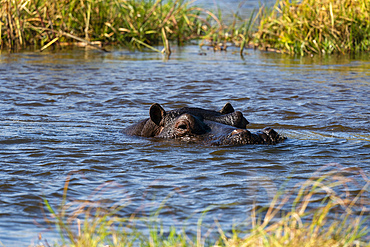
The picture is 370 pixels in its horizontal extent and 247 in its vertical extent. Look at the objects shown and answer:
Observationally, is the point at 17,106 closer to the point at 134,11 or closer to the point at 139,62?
the point at 139,62

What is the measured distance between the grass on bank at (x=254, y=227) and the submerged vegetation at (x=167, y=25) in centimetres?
885

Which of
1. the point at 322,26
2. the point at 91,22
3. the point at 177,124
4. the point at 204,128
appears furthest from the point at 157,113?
the point at 91,22

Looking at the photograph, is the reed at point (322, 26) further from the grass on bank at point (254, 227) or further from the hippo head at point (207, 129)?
the grass on bank at point (254, 227)

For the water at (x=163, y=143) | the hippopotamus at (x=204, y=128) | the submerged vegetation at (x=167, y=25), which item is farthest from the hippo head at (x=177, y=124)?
the submerged vegetation at (x=167, y=25)

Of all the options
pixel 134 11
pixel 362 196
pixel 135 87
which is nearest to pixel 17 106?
pixel 135 87

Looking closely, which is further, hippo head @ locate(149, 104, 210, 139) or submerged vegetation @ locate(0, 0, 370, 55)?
submerged vegetation @ locate(0, 0, 370, 55)

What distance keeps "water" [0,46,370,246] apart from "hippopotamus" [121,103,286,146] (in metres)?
0.11

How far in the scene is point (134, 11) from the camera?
14.6 m

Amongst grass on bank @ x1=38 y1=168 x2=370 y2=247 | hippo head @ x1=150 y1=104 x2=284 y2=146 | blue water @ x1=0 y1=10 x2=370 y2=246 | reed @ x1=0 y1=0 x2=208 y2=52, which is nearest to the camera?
grass on bank @ x1=38 y1=168 x2=370 y2=247

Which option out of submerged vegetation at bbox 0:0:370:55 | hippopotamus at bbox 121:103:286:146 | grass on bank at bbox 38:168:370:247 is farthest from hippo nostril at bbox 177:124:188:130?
submerged vegetation at bbox 0:0:370:55

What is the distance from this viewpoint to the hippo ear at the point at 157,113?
606 cm

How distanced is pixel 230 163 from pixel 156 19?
10239mm

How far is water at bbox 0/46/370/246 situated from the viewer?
416 cm

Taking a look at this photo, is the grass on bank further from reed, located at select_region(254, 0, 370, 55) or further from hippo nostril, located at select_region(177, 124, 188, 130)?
reed, located at select_region(254, 0, 370, 55)
